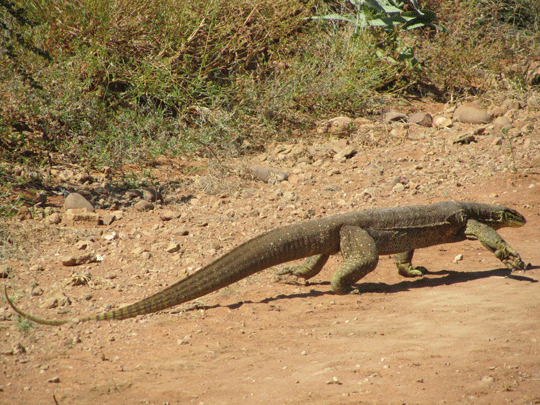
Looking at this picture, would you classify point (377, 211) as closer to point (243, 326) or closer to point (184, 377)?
point (243, 326)

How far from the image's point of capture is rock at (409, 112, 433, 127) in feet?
30.5

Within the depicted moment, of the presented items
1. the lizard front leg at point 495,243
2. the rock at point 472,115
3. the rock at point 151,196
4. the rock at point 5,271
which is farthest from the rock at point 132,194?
the rock at point 472,115

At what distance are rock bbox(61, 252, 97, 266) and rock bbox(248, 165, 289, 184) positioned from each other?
3.10m

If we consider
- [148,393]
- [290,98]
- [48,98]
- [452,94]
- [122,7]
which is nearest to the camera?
[148,393]

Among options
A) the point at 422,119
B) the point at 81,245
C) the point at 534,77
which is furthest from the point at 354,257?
the point at 534,77

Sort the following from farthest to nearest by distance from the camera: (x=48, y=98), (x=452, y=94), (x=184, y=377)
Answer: (x=452, y=94), (x=48, y=98), (x=184, y=377)

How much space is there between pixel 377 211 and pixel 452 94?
6541 mm

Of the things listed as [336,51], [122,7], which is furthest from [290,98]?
[122,7]

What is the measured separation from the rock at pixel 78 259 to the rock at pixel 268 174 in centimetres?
310

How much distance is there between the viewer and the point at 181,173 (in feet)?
24.7

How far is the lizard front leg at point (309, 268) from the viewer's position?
16.2ft

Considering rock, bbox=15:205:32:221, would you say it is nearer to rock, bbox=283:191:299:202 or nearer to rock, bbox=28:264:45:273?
rock, bbox=28:264:45:273

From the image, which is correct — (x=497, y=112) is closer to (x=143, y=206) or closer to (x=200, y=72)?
(x=200, y=72)

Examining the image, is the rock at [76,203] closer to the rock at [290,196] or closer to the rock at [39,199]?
the rock at [39,199]
